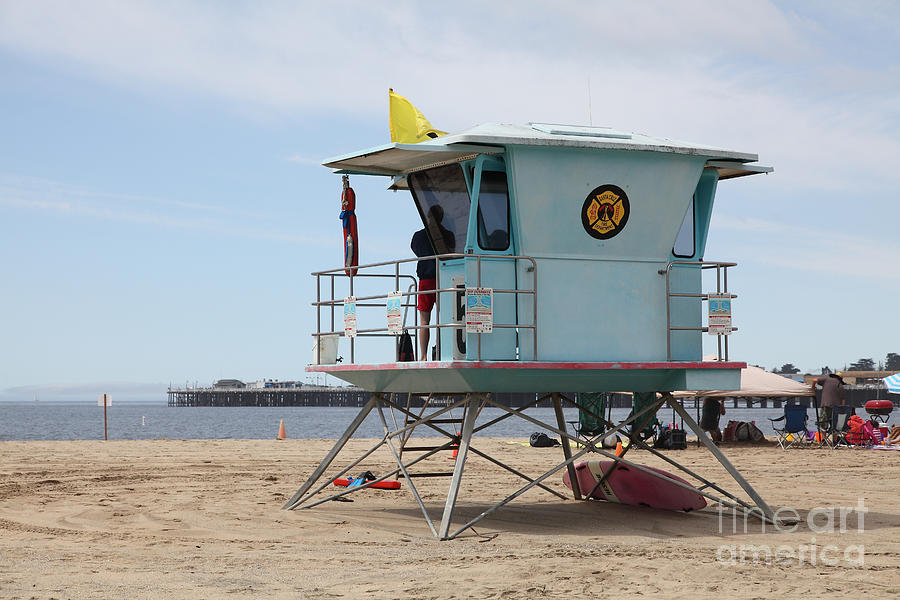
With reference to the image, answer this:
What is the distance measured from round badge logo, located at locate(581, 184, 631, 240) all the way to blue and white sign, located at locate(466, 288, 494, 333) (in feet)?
5.62

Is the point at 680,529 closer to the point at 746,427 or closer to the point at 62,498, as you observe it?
the point at 62,498

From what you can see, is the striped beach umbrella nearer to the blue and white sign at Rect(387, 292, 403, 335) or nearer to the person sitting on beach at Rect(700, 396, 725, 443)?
the person sitting on beach at Rect(700, 396, 725, 443)

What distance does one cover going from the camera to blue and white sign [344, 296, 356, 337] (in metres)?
14.0

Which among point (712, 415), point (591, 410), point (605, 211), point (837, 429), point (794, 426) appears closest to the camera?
point (605, 211)

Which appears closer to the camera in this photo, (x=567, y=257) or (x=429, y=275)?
(x=567, y=257)

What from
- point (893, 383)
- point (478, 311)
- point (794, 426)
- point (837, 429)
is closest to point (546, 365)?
point (478, 311)

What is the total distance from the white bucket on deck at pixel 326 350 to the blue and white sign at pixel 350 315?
50 centimetres

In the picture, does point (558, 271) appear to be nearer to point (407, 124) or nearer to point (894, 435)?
point (407, 124)

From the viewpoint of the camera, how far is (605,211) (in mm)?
13320

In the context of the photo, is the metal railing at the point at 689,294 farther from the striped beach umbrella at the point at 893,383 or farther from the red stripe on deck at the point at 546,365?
the striped beach umbrella at the point at 893,383

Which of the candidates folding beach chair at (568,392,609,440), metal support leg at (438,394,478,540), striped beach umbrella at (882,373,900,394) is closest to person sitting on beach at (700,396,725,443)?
folding beach chair at (568,392,609,440)

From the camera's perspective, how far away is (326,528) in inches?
525

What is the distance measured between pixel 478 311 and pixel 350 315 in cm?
233

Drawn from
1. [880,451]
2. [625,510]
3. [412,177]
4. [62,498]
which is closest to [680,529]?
[625,510]
